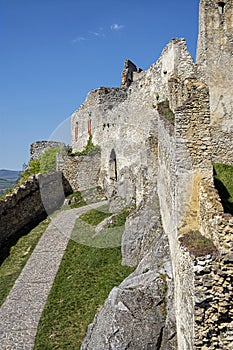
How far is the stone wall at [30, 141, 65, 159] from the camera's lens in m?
33.8

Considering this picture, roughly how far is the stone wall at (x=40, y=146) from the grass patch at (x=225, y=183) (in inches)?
874

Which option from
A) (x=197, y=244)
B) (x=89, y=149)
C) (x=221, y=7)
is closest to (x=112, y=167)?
(x=89, y=149)

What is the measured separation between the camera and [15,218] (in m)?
18.9

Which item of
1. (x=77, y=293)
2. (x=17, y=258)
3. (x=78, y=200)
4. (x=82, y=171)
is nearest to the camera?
(x=77, y=293)

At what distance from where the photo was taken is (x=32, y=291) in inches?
517

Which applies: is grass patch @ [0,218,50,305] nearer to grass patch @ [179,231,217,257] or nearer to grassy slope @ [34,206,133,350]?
grassy slope @ [34,206,133,350]

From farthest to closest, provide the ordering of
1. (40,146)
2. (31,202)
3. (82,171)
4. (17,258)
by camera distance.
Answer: (40,146), (82,171), (31,202), (17,258)

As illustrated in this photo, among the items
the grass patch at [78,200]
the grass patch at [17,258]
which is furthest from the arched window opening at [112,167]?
the grass patch at [17,258]

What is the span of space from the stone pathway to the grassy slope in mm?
288

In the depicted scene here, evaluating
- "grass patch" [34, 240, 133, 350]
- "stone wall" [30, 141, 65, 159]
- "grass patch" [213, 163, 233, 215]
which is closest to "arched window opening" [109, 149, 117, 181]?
"grass patch" [34, 240, 133, 350]

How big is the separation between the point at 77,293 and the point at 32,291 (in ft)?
5.95

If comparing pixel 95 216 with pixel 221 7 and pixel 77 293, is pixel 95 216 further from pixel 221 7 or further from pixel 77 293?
pixel 221 7

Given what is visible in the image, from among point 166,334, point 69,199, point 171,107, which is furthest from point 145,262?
point 69,199

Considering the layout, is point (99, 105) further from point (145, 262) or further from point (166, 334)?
point (166, 334)
